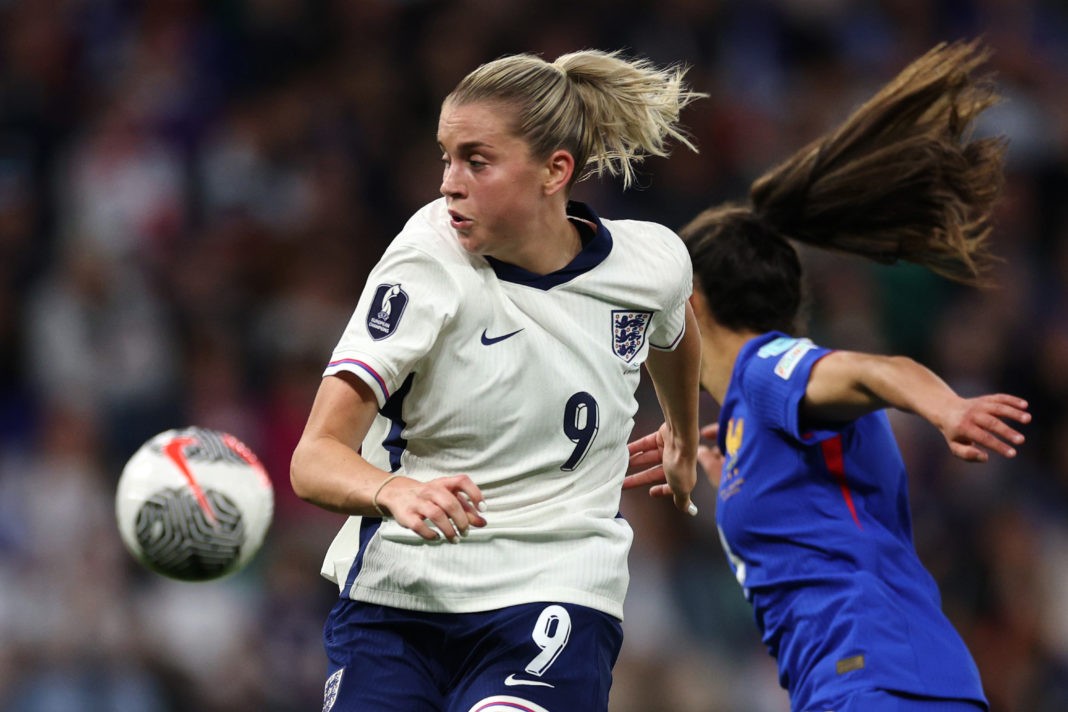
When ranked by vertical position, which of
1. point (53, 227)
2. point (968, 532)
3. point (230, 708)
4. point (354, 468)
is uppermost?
point (354, 468)

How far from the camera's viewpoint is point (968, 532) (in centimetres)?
772

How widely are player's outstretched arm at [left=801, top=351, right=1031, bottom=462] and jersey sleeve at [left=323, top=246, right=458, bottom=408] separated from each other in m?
0.95

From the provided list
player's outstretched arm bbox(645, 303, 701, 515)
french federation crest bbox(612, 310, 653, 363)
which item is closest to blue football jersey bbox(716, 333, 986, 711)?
player's outstretched arm bbox(645, 303, 701, 515)

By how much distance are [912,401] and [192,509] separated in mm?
1900

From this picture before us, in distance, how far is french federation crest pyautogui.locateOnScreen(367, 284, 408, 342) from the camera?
10.1 ft

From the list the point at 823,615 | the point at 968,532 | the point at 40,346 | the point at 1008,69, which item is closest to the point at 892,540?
the point at 823,615

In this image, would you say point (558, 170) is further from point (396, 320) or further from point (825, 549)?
point (825, 549)

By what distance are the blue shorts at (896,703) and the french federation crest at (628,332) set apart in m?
0.95

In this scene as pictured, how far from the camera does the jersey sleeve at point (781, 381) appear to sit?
11.9ft

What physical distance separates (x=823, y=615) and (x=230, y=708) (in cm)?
425

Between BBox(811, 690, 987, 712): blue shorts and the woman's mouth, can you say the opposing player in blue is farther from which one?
the woman's mouth

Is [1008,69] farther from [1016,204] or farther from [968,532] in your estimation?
[968,532]

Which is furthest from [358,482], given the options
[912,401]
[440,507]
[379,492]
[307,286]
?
[307,286]

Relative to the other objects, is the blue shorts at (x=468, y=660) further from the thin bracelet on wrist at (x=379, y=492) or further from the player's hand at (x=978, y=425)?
the player's hand at (x=978, y=425)
